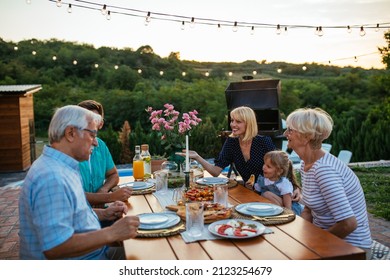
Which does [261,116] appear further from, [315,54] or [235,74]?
[235,74]

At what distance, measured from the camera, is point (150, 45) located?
12.9 metres

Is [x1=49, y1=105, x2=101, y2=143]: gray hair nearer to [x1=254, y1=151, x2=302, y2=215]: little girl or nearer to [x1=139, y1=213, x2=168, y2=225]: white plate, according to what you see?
[x1=139, y1=213, x2=168, y2=225]: white plate

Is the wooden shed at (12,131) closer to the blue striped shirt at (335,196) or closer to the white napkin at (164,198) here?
the white napkin at (164,198)

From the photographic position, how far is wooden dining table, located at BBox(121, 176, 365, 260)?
4.25 ft

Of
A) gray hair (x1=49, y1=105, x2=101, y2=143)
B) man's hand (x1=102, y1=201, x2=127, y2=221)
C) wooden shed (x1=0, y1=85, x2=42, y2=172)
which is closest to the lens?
gray hair (x1=49, y1=105, x2=101, y2=143)

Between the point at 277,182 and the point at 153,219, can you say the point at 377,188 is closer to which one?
the point at 277,182

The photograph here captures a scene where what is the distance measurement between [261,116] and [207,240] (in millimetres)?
5364

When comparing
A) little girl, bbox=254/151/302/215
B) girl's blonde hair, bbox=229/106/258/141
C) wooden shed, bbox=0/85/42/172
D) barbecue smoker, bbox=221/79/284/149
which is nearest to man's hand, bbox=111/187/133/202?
little girl, bbox=254/151/302/215

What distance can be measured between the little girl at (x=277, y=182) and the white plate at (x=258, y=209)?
0.36 m

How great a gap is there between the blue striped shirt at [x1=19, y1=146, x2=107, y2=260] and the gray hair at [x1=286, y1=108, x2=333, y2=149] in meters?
1.04

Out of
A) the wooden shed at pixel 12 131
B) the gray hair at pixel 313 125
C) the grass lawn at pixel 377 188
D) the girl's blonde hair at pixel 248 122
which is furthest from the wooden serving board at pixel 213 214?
the wooden shed at pixel 12 131

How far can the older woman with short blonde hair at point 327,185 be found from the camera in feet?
5.29

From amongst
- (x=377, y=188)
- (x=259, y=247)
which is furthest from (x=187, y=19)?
(x=259, y=247)
